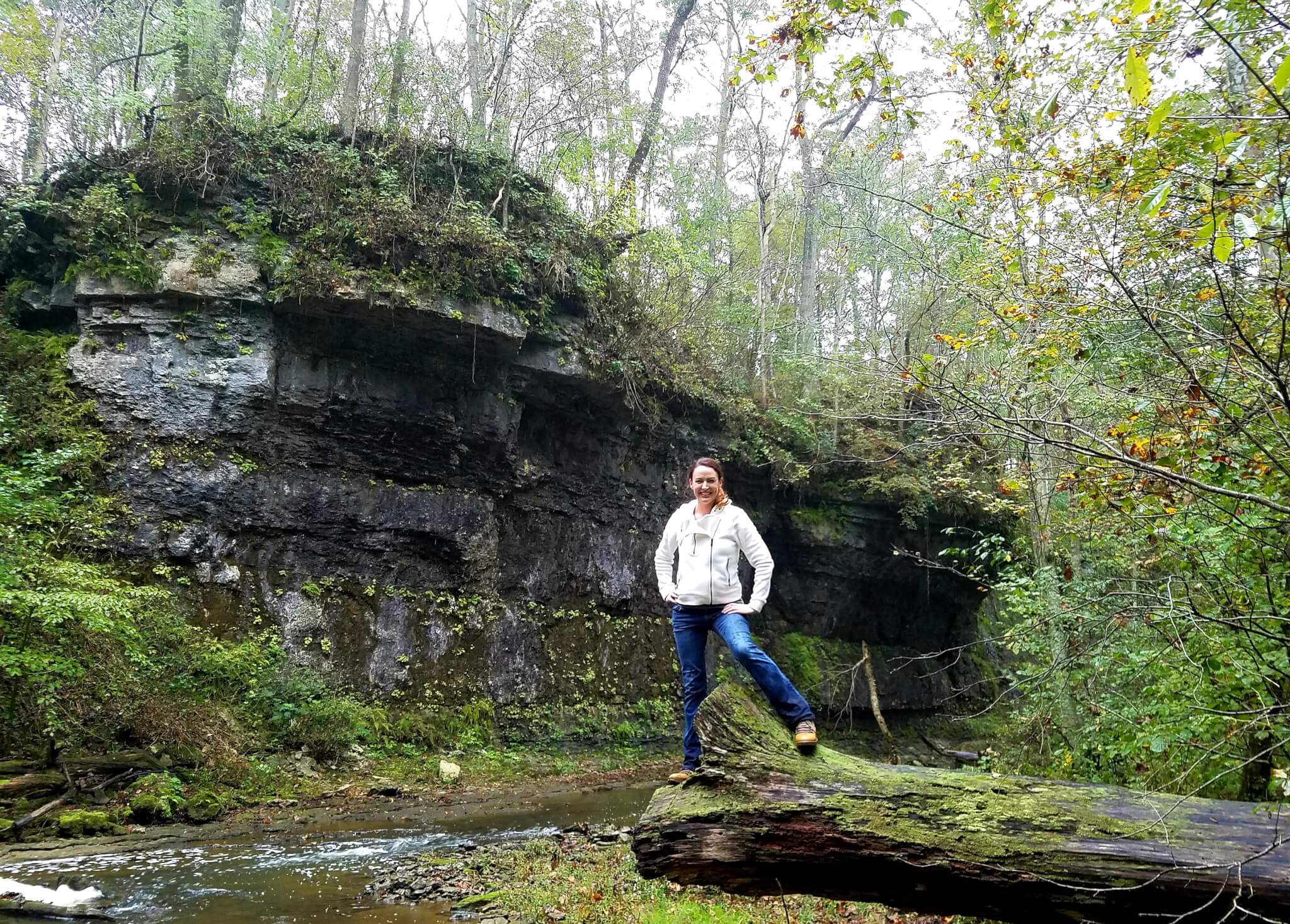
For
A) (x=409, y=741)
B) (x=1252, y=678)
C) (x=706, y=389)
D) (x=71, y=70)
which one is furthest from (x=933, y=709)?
(x=71, y=70)

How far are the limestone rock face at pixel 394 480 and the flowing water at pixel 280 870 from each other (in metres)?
4.23

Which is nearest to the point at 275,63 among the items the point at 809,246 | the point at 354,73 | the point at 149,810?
the point at 354,73

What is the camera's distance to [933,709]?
2052 centimetres

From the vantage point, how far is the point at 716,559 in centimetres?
480

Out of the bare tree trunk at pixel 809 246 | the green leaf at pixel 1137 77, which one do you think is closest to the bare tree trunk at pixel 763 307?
the bare tree trunk at pixel 809 246

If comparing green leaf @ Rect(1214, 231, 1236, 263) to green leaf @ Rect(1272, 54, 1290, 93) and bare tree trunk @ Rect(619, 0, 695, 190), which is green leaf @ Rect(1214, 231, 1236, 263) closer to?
green leaf @ Rect(1272, 54, 1290, 93)

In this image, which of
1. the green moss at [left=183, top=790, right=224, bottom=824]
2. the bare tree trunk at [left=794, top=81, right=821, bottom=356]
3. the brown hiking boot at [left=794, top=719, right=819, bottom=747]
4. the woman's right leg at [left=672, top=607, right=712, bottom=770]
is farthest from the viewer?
the bare tree trunk at [left=794, top=81, right=821, bottom=356]

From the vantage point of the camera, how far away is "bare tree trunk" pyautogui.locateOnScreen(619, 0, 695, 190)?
18578 millimetres

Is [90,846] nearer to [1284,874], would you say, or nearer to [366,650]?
[366,650]

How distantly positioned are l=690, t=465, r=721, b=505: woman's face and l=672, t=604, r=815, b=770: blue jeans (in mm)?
757

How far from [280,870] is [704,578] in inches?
206

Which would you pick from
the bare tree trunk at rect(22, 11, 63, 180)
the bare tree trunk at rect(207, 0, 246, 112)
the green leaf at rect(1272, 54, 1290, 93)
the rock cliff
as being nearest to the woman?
the green leaf at rect(1272, 54, 1290, 93)

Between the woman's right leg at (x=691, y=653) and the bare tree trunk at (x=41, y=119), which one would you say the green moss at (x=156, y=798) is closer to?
the woman's right leg at (x=691, y=653)

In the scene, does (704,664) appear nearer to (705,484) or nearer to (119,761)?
(705,484)
